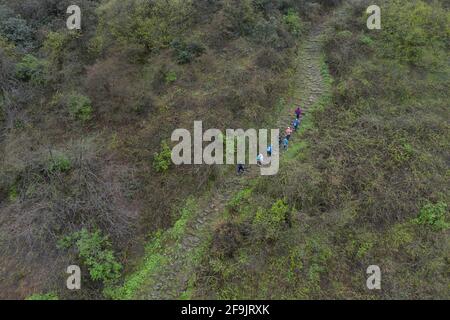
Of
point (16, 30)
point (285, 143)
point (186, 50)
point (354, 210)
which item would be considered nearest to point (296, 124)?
point (285, 143)

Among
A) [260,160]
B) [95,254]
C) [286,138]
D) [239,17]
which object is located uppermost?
[239,17]

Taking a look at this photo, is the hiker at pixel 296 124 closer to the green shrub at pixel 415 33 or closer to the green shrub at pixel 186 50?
the green shrub at pixel 186 50

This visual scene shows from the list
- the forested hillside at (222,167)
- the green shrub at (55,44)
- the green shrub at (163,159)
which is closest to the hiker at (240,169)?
the forested hillside at (222,167)

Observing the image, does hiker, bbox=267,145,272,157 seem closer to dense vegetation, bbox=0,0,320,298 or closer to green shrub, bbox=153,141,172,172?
dense vegetation, bbox=0,0,320,298

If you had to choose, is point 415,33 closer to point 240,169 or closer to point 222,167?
point 240,169

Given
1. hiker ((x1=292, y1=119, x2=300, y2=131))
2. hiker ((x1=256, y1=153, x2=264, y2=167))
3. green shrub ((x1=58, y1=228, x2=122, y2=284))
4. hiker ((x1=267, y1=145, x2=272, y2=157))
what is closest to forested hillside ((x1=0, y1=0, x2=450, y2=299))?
green shrub ((x1=58, y1=228, x2=122, y2=284))

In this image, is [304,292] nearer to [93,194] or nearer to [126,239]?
[126,239]
